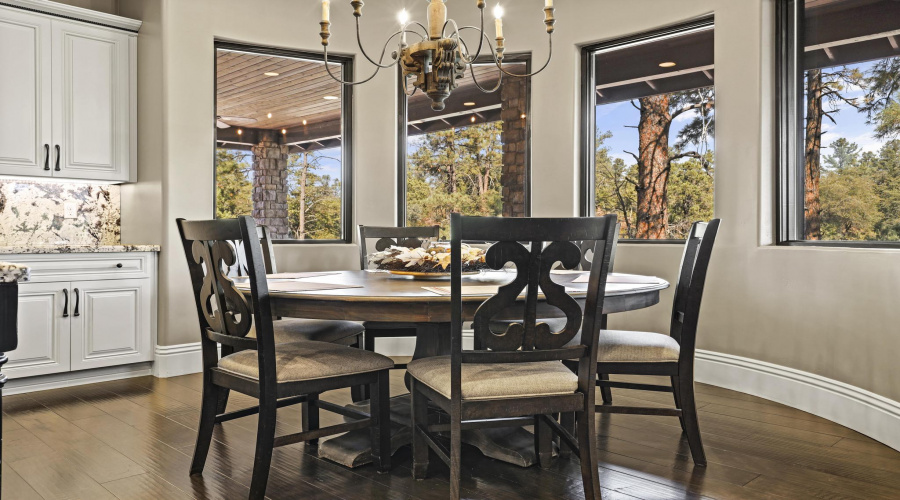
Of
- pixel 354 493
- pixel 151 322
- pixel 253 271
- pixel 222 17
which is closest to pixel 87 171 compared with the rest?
pixel 151 322

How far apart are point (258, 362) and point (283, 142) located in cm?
292

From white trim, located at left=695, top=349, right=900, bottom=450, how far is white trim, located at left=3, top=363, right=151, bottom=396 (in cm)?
355

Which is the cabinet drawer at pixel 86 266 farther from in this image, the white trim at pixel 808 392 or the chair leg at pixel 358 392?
the white trim at pixel 808 392

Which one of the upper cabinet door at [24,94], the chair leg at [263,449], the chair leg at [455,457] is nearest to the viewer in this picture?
the chair leg at [455,457]

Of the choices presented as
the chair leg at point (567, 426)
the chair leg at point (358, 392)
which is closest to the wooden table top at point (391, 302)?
the chair leg at point (567, 426)

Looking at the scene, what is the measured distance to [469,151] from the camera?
15.9 ft

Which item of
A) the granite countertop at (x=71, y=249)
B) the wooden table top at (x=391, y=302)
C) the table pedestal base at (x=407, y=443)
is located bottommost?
the table pedestal base at (x=407, y=443)

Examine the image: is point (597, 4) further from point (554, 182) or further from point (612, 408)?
point (612, 408)

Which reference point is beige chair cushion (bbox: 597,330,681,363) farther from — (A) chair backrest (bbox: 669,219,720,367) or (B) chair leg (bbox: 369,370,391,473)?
(B) chair leg (bbox: 369,370,391,473)

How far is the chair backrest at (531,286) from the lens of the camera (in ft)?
5.96

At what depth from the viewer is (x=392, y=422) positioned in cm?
275

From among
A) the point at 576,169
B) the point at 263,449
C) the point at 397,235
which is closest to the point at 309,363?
the point at 263,449

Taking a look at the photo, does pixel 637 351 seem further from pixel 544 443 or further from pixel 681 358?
pixel 544 443

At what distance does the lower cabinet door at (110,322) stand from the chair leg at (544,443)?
280 centimetres
